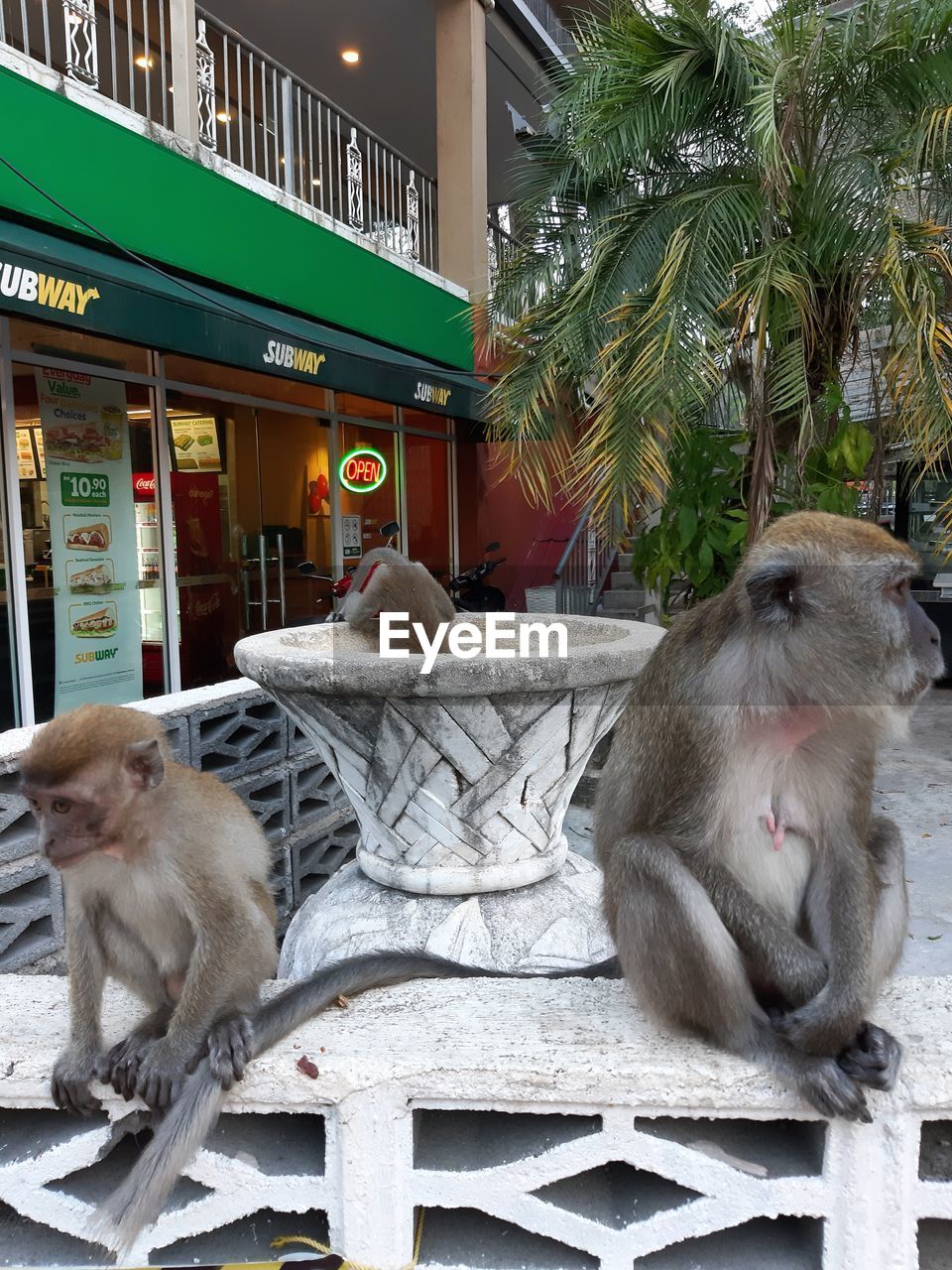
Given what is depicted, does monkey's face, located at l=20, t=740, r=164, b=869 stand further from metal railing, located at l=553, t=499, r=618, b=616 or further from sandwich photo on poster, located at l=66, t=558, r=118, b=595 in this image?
metal railing, located at l=553, t=499, r=618, b=616

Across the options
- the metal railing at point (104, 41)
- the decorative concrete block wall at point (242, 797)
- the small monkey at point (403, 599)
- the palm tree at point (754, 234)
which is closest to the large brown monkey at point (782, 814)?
the small monkey at point (403, 599)

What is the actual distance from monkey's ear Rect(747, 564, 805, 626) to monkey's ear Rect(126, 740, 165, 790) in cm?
97

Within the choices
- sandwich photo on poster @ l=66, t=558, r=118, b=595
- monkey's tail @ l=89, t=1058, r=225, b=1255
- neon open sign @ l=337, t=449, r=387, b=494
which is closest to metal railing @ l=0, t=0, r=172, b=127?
sandwich photo on poster @ l=66, t=558, r=118, b=595

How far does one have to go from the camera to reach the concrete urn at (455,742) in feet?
6.61

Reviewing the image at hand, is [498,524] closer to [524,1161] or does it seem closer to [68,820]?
[68,820]

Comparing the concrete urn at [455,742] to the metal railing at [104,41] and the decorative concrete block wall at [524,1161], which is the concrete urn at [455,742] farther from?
the metal railing at [104,41]

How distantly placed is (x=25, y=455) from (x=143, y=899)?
14.8ft

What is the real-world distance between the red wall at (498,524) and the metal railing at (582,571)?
1.50 ft

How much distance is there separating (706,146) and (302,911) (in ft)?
17.2

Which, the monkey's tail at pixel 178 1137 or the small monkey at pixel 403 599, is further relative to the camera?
the small monkey at pixel 403 599

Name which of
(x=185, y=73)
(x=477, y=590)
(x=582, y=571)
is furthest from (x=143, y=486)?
(x=582, y=571)

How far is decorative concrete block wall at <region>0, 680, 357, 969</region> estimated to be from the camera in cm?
246

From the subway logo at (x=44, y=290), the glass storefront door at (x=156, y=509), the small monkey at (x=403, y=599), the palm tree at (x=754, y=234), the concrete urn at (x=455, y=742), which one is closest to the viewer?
the concrete urn at (x=455, y=742)

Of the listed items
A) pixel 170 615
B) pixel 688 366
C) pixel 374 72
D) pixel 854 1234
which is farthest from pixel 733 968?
pixel 374 72
